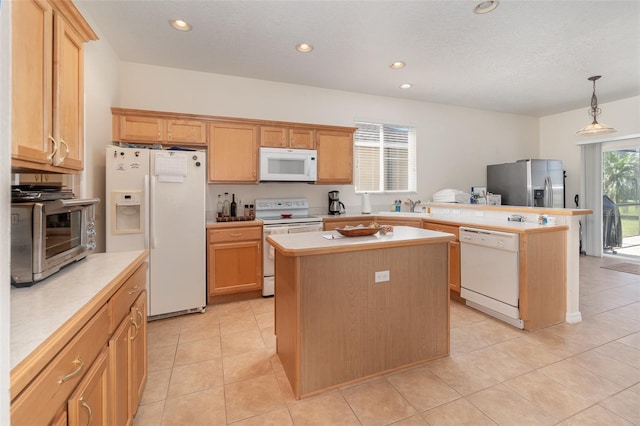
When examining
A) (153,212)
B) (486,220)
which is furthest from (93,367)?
(486,220)

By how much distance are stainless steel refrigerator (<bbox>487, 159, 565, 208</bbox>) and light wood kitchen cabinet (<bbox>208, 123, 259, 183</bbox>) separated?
182 inches

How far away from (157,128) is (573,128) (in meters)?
7.26

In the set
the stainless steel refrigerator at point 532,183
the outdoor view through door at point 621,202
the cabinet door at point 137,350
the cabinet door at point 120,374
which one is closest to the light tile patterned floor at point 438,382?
the cabinet door at point 137,350

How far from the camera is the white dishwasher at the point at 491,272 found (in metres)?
2.60

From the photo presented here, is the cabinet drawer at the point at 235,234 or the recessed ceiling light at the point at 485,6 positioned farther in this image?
the cabinet drawer at the point at 235,234

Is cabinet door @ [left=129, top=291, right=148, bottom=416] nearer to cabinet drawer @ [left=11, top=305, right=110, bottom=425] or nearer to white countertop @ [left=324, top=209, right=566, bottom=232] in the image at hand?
cabinet drawer @ [left=11, top=305, right=110, bottom=425]

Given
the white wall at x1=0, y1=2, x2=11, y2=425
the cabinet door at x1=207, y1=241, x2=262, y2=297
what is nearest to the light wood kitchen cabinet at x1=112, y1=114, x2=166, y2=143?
the cabinet door at x1=207, y1=241, x2=262, y2=297

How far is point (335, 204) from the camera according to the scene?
4359mm

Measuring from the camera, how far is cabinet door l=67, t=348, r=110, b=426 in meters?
0.88

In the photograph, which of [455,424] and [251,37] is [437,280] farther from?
[251,37]

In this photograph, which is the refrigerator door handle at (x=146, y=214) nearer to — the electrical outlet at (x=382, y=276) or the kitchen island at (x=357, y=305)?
the kitchen island at (x=357, y=305)

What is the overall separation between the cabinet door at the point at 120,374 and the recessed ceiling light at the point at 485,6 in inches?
133

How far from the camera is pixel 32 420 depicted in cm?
68

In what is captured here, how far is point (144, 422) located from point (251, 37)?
10.7 ft
